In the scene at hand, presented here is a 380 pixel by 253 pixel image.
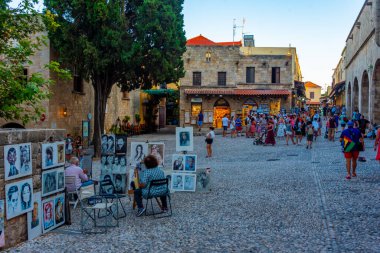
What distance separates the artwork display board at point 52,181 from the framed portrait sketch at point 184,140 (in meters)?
3.91

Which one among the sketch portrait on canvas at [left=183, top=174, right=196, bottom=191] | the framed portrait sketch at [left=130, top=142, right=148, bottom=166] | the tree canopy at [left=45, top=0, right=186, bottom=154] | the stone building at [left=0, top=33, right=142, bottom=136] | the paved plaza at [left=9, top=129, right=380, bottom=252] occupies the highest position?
the tree canopy at [left=45, top=0, right=186, bottom=154]

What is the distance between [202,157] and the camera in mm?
19000

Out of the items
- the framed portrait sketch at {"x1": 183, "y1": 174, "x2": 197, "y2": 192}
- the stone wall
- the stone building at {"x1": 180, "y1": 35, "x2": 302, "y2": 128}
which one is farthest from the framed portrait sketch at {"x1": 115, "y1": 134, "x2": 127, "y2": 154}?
the stone building at {"x1": 180, "y1": 35, "x2": 302, "y2": 128}

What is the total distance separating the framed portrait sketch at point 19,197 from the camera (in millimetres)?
6340

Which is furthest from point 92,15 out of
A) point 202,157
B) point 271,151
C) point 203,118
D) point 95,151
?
point 203,118

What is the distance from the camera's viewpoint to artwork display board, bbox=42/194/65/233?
7273 millimetres

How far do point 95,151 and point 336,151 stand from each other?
36.6 feet

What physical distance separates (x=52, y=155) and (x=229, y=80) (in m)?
32.3

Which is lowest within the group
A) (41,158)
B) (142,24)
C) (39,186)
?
(39,186)

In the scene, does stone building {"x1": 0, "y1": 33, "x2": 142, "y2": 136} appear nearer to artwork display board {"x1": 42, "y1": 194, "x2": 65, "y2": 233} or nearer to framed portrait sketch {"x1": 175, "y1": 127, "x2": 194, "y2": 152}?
framed portrait sketch {"x1": 175, "y1": 127, "x2": 194, "y2": 152}

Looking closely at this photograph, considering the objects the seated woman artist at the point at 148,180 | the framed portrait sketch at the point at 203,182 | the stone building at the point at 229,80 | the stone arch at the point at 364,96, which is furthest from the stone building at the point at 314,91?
the seated woman artist at the point at 148,180

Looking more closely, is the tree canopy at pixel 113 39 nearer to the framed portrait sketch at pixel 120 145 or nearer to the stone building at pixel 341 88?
the framed portrait sketch at pixel 120 145

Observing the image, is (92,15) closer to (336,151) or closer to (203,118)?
(336,151)

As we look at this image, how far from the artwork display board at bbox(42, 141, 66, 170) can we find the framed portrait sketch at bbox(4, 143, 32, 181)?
17.8 inches
